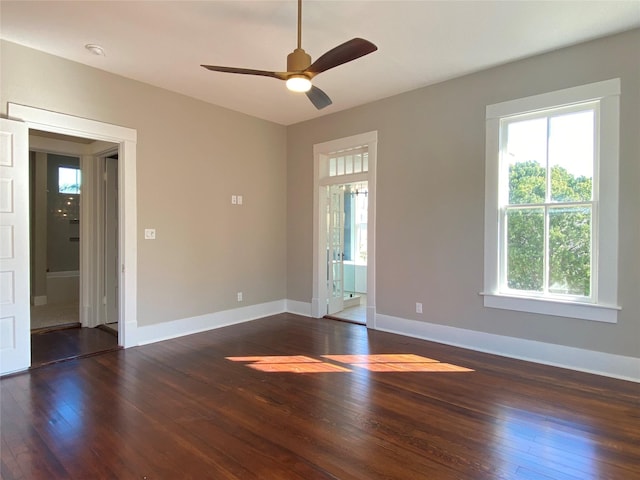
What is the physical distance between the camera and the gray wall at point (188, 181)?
144 inches

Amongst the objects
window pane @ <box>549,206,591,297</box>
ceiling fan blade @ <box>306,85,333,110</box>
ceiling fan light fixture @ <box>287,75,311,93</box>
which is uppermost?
ceiling fan blade @ <box>306,85,333,110</box>

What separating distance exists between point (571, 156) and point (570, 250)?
3.00 ft

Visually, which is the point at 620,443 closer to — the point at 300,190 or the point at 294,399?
the point at 294,399

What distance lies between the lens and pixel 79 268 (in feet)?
18.2

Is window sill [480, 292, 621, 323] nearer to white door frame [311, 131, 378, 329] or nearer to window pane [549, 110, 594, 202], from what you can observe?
window pane [549, 110, 594, 202]

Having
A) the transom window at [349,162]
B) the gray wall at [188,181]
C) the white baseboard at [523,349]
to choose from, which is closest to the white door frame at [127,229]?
the gray wall at [188,181]

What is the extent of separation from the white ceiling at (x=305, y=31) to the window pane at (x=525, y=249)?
1.62 meters

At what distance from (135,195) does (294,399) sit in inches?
115

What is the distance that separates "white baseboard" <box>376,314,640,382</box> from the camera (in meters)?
3.24

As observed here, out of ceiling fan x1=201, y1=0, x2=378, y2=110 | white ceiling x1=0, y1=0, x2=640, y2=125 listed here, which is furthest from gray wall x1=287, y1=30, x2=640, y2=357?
ceiling fan x1=201, y1=0, x2=378, y2=110

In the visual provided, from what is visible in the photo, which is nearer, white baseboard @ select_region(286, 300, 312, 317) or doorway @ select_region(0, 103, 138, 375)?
doorway @ select_region(0, 103, 138, 375)

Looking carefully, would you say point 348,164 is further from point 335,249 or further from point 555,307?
point 555,307

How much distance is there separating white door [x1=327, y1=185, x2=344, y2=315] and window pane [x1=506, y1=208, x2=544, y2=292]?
266 cm

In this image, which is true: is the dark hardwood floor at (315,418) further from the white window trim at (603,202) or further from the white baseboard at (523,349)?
the white window trim at (603,202)
